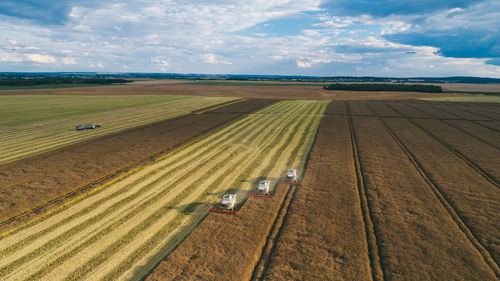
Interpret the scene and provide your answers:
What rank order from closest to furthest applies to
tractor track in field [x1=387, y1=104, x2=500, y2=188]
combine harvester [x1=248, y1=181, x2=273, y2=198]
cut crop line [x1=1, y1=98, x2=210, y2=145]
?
combine harvester [x1=248, y1=181, x2=273, y2=198] < tractor track in field [x1=387, y1=104, x2=500, y2=188] < cut crop line [x1=1, y1=98, x2=210, y2=145]

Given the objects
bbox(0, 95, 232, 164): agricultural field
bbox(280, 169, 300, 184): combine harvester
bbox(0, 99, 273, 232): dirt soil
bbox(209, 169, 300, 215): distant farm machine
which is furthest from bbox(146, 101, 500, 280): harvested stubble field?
bbox(0, 95, 232, 164): agricultural field

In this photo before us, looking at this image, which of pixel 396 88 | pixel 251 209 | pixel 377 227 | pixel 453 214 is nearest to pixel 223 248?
pixel 251 209

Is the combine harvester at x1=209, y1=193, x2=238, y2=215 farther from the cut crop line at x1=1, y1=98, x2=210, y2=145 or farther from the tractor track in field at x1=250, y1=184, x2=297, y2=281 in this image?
the cut crop line at x1=1, y1=98, x2=210, y2=145

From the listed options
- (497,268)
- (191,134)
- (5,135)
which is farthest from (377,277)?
(5,135)

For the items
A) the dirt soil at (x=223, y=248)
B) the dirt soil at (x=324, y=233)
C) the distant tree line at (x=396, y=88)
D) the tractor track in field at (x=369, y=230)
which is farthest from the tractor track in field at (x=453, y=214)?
the distant tree line at (x=396, y=88)

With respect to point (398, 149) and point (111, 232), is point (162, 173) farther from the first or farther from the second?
point (398, 149)

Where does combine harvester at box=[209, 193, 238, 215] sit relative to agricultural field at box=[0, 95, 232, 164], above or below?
below

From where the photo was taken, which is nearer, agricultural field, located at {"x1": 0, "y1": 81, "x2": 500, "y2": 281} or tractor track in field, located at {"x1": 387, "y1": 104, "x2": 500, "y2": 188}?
agricultural field, located at {"x1": 0, "y1": 81, "x2": 500, "y2": 281}
